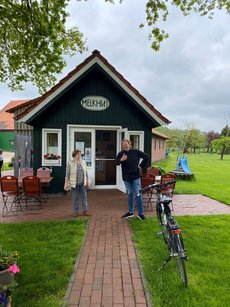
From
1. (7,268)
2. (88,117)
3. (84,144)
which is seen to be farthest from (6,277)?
(88,117)

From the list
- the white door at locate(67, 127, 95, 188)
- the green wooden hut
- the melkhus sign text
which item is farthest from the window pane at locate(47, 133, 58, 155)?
the melkhus sign text

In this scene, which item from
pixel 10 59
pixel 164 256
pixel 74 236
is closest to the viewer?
pixel 164 256

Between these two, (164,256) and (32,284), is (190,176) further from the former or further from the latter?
(32,284)

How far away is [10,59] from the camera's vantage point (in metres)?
9.29

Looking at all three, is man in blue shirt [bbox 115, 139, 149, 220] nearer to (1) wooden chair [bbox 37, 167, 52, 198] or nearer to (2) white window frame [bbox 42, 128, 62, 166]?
(1) wooden chair [bbox 37, 167, 52, 198]

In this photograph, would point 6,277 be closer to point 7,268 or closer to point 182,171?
point 7,268

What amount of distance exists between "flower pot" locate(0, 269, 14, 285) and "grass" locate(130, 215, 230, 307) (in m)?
1.73

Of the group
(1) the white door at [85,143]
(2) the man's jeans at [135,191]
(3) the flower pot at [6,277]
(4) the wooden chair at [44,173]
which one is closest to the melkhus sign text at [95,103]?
(1) the white door at [85,143]

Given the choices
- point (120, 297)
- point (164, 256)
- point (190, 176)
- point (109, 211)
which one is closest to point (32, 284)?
point (120, 297)

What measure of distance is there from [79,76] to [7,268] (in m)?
7.24

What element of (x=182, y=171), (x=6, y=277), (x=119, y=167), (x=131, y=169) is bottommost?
(x=6, y=277)

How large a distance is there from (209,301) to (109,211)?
4.40 meters

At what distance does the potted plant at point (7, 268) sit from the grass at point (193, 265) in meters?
1.70

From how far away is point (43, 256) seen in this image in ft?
14.5
